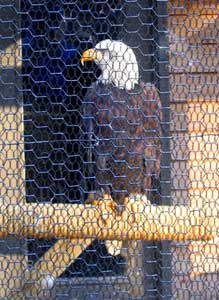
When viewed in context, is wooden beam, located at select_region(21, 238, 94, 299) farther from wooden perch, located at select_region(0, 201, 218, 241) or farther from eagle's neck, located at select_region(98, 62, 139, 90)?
eagle's neck, located at select_region(98, 62, 139, 90)

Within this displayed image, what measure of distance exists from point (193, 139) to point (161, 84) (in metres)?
0.20

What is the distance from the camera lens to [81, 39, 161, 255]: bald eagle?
65.1 inches

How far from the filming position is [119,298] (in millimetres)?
1757

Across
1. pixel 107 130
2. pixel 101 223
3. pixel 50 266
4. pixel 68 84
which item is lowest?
pixel 50 266

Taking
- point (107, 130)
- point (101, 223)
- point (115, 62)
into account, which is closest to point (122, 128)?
point (107, 130)

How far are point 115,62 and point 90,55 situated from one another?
0.08m

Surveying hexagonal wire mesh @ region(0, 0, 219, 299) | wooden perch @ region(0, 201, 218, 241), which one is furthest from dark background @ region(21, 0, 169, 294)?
wooden perch @ region(0, 201, 218, 241)

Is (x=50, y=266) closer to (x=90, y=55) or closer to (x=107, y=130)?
(x=107, y=130)

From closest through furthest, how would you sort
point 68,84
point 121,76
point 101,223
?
point 101,223
point 121,76
point 68,84

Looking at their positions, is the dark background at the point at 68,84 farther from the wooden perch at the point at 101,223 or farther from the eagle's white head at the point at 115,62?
the wooden perch at the point at 101,223

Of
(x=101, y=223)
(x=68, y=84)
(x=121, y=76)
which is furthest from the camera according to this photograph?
(x=68, y=84)

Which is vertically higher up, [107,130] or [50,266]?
[107,130]

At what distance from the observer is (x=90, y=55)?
168 cm

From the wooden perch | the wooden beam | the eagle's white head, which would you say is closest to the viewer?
the wooden perch
